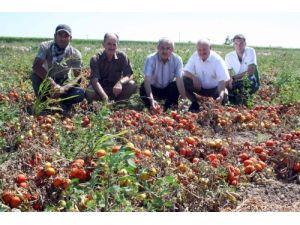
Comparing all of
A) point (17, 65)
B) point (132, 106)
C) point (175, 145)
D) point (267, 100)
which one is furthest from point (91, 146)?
point (17, 65)

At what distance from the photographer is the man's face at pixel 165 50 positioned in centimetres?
539

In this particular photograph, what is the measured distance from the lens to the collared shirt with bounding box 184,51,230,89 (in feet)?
18.6

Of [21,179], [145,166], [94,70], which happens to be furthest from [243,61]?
[21,179]

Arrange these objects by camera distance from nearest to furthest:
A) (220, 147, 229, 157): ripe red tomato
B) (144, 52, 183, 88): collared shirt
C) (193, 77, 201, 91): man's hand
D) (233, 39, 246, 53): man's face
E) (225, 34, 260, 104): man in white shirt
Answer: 1. (220, 147, 229, 157): ripe red tomato
2. (144, 52, 183, 88): collared shirt
3. (193, 77, 201, 91): man's hand
4. (225, 34, 260, 104): man in white shirt
5. (233, 39, 246, 53): man's face

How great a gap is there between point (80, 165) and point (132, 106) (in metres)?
2.99

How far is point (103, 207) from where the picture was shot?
7.83 ft

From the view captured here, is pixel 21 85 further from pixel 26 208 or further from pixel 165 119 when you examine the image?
pixel 26 208

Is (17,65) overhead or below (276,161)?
overhead

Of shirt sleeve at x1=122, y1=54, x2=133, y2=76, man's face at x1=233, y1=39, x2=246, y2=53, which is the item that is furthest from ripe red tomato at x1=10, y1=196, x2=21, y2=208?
man's face at x1=233, y1=39, x2=246, y2=53

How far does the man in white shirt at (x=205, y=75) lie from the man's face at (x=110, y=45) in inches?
41.7

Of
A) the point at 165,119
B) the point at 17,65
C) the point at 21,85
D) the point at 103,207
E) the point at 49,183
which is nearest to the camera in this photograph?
the point at 103,207

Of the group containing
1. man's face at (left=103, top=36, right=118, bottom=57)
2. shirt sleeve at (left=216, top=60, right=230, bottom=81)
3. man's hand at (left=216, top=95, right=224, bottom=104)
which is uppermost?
man's face at (left=103, top=36, right=118, bottom=57)

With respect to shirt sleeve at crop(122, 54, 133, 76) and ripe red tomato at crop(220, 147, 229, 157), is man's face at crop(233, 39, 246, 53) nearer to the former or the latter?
shirt sleeve at crop(122, 54, 133, 76)

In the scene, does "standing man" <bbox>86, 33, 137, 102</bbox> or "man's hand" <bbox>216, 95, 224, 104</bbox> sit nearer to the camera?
"man's hand" <bbox>216, 95, 224, 104</bbox>
